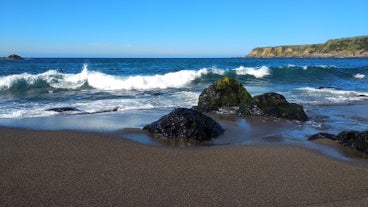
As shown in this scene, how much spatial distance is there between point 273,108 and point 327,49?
13148cm

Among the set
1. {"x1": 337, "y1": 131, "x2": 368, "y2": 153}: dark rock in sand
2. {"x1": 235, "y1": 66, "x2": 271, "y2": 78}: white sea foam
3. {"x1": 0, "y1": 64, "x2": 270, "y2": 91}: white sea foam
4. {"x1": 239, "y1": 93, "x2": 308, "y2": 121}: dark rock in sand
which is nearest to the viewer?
{"x1": 337, "y1": 131, "x2": 368, "y2": 153}: dark rock in sand

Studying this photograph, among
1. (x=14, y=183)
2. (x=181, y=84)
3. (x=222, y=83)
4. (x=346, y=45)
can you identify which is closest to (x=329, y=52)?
(x=346, y=45)

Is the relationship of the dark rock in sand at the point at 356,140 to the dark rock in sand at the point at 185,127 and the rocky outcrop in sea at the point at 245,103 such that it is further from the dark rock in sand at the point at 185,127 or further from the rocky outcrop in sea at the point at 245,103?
the rocky outcrop in sea at the point at 245,103

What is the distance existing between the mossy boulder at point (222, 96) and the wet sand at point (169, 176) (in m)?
4.55

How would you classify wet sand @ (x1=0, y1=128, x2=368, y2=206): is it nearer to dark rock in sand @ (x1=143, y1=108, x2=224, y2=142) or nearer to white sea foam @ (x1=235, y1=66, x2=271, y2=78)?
dark rock in sand @ (x1=143, y1=108, x2=224, y2=142)

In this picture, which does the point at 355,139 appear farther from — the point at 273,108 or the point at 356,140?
the point at 273,108

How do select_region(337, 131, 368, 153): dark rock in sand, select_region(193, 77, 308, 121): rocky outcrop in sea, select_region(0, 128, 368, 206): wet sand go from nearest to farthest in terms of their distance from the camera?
select_region(0, 128, 368, 206): wet sand → select_region(337, 131, 368, 153): dark rock in sand → select_region(193, 77, 308, 121): rocky outcrop in sea

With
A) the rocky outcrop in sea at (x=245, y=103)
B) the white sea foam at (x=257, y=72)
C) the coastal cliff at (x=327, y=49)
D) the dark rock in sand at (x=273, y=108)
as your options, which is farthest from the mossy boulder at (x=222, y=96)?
the coastal cliff at (x=327, y=49)

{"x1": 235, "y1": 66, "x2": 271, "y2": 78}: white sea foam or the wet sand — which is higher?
the wet sand

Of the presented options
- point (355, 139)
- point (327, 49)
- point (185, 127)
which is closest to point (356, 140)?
point (355, 139)

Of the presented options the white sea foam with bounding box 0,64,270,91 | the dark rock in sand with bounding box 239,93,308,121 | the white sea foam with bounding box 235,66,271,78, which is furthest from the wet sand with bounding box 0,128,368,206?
the white sea foam with bounding box 235,66,271,78

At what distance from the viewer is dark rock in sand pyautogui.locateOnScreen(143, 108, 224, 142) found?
6534 mm

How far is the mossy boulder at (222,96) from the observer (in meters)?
10.5

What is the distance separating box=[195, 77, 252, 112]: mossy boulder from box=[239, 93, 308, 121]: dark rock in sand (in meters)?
0.82
